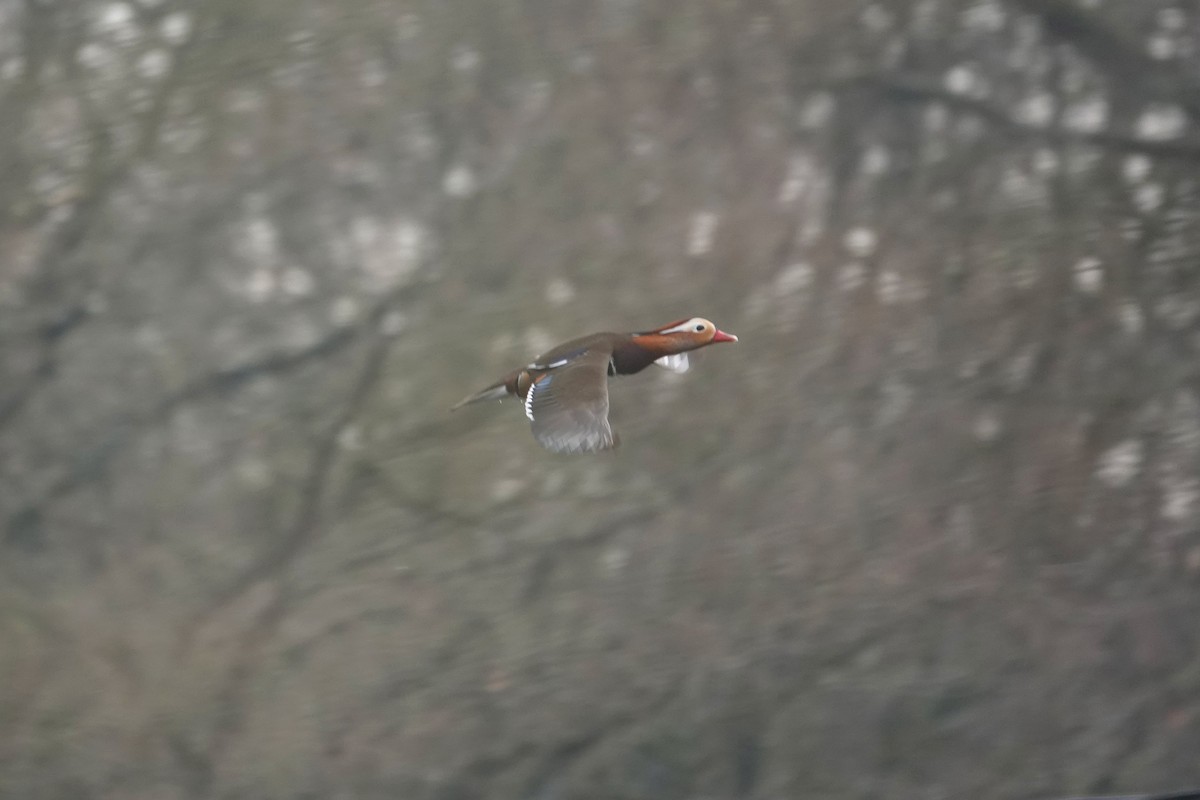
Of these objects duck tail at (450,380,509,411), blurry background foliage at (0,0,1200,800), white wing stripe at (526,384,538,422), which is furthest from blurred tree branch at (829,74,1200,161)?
white wing stripe at (526,384,538,422)

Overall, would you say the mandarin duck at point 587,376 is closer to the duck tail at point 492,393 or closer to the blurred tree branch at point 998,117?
the duck tail at point 492,393

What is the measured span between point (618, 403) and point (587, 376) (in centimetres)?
57

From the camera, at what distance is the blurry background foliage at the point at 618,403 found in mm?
1689

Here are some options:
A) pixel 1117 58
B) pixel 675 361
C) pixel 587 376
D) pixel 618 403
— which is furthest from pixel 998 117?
pixel 587 376

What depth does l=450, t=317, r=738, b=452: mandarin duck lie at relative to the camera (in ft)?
3.43

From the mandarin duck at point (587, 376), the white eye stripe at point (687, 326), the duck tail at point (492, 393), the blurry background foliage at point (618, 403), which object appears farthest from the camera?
the blurry background foliage at point (618, 403)

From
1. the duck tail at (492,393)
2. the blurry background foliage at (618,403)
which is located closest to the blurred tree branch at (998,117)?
the blurry background foliage at (618,403)

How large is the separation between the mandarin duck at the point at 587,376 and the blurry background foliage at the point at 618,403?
45 centimetres

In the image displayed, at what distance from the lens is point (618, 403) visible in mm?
1679

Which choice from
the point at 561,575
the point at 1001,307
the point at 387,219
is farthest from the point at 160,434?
the point at 1001,307

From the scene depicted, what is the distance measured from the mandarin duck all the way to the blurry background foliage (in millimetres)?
451

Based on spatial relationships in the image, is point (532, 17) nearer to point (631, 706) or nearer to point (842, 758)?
point (631, 706)

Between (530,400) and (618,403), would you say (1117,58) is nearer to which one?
(618,403)

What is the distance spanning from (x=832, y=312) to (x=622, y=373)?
59cm
